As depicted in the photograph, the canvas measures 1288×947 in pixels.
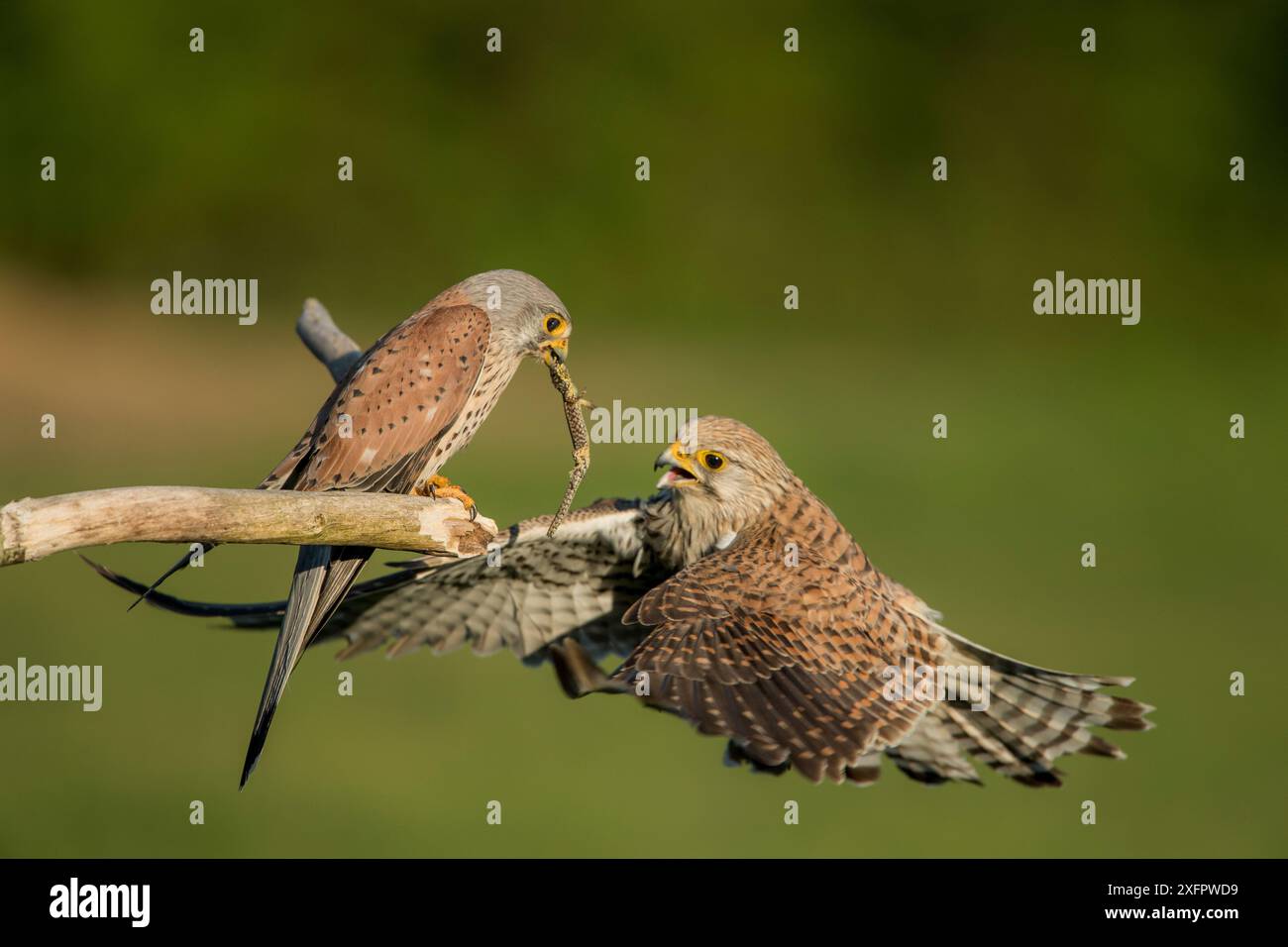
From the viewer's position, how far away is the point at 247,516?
3146 millimetres

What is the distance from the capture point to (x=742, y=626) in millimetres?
3799

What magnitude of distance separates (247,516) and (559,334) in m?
1.34

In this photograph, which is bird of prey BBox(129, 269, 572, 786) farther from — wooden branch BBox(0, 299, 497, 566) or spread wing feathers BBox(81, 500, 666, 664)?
spread wing feathers BBox(81, 500, 666, 664)

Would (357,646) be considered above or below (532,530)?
below

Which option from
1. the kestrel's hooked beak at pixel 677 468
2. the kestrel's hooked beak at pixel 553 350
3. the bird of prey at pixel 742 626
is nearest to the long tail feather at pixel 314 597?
the bird of prey at pixel 742 626

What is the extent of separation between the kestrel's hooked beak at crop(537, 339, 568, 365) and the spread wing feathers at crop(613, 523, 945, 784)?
2.49ft

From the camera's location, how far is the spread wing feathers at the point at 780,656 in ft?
11.5

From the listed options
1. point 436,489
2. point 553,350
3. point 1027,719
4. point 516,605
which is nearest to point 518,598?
point 516,605

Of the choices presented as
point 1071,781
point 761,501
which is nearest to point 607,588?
point 761,501

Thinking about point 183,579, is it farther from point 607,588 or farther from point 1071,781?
point 607,588

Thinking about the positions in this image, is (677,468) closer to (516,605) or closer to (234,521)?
(516,605)

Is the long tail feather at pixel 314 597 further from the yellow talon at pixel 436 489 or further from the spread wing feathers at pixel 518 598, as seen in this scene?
the spread wing feathers at pixel 518 598

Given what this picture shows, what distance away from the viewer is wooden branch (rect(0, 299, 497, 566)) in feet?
9.36

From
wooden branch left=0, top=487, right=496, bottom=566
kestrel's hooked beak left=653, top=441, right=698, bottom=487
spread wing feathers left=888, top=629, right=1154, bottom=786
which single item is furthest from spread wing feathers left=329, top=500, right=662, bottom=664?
spread wing feathers left=888, top=629, right=1154, bottom=786
